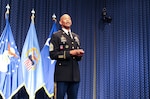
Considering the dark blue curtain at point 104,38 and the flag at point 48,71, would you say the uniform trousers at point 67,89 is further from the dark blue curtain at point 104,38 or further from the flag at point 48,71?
the dark blue curtain at point 104,38

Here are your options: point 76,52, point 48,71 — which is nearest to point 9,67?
point 48,71

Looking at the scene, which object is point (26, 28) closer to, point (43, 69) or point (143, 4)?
point (43, 69)

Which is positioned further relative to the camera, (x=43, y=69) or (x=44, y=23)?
(x=44, y=23)

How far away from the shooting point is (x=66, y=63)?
2.21 m

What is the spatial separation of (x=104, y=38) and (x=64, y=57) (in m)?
2.02

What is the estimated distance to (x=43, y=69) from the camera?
353 centimetres

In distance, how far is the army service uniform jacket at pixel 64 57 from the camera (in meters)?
2.17

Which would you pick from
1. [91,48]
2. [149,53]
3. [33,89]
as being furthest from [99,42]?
[33,89]

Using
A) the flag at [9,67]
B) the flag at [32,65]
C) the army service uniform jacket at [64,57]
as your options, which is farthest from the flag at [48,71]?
the army service uniform jacket at [64,57]

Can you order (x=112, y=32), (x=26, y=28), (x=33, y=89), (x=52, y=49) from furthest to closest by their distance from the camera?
(x=112, y=32), (x=26, y=28), (x=33, y=89), (x=52, y=49)

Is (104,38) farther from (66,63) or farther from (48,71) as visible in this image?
(66,63)

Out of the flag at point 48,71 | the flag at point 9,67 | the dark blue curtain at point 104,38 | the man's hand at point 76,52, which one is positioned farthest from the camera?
the dark blue curtain at point 104,38

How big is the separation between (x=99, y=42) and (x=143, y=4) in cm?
87

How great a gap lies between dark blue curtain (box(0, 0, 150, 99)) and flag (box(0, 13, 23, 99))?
0.73ft
